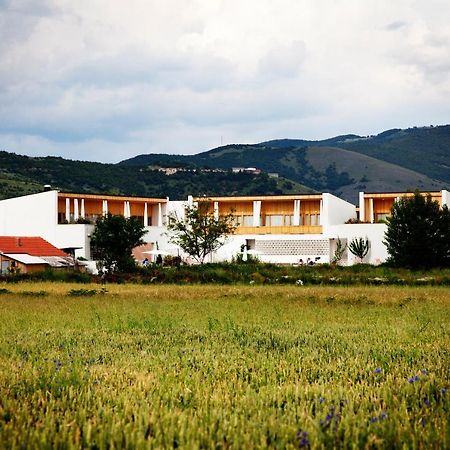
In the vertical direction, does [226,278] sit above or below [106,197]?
below

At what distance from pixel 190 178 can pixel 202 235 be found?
311 ft

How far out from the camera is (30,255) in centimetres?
5766

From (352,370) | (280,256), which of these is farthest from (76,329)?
(280,256)

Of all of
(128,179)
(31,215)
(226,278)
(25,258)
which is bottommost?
(226,278)

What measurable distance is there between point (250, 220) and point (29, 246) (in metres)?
29.3

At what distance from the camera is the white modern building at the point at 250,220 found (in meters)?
69.2

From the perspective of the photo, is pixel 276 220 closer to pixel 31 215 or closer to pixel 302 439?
pixel 31 215

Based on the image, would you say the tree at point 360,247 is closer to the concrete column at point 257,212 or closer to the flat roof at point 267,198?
the flat roof at point 267,198

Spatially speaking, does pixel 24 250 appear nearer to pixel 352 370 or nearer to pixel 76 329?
pixel 76 329

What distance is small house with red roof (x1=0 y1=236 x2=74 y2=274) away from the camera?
2140 inches

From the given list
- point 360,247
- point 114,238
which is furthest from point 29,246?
point 360,247

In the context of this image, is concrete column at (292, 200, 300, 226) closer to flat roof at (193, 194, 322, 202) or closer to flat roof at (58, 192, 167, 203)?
flat roof at (193, 194, 322, 202)

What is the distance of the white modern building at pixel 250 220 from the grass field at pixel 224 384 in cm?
5282

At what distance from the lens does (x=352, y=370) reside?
8883mm
